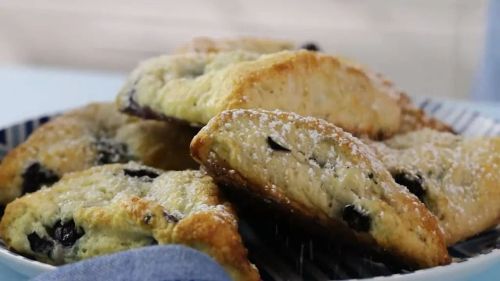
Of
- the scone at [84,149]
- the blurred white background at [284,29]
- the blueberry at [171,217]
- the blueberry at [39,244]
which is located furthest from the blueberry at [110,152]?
the blurred white background at [284,29]

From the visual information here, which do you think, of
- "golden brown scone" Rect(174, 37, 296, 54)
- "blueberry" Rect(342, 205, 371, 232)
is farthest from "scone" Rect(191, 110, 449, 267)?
"golden brown scone" Rect(174, 37, 296, 54)

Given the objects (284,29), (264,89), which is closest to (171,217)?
(264,89)

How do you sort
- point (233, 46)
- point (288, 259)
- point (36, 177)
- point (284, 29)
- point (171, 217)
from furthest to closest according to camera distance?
point (284, 29)
point (233, 46)
point (36, 177)
point (288, 259)
point (171, 217)

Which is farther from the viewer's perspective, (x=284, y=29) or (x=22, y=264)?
(x=284, y=29)

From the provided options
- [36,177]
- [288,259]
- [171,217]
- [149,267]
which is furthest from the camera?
[36,177]

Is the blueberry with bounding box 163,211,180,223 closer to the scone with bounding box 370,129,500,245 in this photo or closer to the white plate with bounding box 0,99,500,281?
the white plate with bounding box 0,99,500,281

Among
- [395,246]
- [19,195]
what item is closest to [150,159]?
[19,195]

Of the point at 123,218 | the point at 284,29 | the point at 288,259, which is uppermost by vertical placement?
the point at 123,218

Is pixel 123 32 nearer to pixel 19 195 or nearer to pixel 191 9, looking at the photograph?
pixel 191 9

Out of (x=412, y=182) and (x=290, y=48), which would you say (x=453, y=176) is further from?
(x=290, y=48)
